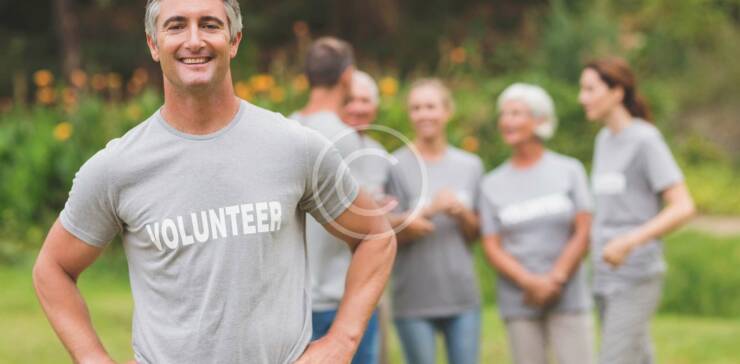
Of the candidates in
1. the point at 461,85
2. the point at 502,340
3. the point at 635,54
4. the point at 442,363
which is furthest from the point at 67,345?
the point at 635,54

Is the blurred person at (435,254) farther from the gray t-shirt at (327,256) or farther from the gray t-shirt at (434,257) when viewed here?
the gray t-shirt at (327,256)

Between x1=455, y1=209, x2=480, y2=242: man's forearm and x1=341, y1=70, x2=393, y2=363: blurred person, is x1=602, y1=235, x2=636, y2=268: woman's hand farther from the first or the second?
x1=341, y1=70, x2=393, y2=363: blurred person

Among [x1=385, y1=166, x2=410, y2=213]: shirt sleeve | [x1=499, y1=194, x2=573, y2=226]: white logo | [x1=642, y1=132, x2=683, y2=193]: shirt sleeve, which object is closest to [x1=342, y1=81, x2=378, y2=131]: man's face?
[x1=385, y1=166, x2=410, y2=213]: shirt sleeve

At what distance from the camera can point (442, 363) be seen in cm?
880

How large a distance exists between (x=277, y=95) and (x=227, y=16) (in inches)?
383

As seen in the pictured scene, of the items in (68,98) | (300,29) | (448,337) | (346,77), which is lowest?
(448,337)

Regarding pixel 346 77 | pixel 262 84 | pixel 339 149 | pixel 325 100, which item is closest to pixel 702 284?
pixel 262 84

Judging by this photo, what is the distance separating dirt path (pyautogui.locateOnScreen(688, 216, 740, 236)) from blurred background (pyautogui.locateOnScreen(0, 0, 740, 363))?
4 cm

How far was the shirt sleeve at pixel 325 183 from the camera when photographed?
10.5 feet

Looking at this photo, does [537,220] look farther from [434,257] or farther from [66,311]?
[66,311]

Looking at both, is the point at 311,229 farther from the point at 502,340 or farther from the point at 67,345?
the point at 502,340

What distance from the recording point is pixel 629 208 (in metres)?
6.01

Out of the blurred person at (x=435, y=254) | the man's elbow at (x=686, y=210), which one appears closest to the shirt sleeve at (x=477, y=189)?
the blurred person at (x=435, y=254)

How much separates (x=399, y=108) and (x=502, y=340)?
3.86 m
